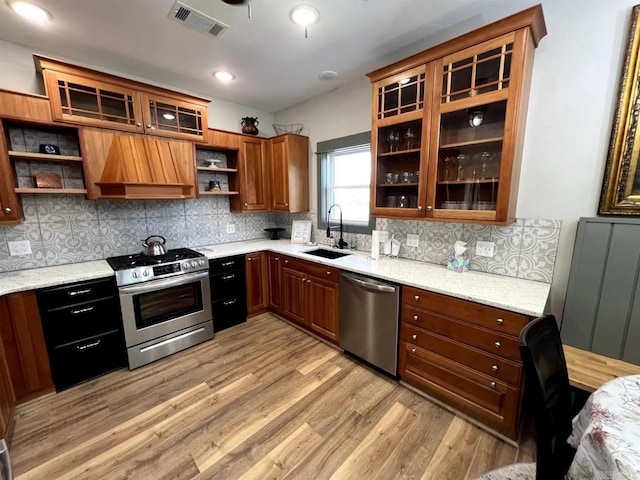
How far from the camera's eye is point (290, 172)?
3391 mm

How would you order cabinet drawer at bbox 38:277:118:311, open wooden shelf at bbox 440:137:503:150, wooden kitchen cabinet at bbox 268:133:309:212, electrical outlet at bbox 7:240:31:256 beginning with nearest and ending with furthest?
open wooden shelf at bbox 440:137:503:150
cabinet drawer at bbox 38:277:118:311
electrical outlet at bbox 7:240:31:256
wooden kitchen cabinet at bbox 268:133:309:212

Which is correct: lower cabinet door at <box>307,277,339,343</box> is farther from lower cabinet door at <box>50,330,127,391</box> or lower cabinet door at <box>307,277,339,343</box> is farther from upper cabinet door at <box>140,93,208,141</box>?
upper cabinet door at <box>140,93,208,141</box>

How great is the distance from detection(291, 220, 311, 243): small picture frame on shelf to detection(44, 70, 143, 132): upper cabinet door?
6.54 feet

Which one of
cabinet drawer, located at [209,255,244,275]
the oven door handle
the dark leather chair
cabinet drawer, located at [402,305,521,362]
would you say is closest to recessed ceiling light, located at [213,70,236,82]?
cabinet drawer, located at [209,255,244,275]

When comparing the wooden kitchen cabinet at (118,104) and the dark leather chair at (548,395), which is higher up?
the wooden kitchen cabinet at (118,104)

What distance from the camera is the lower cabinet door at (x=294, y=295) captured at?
293cm

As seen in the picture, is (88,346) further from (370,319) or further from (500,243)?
(500,243)

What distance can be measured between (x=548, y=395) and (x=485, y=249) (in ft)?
4.37

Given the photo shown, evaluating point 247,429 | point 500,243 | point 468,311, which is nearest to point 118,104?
point 247,429

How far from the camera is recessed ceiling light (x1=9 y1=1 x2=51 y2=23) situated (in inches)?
67.5

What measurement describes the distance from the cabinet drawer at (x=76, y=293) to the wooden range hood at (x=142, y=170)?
77 centimetres

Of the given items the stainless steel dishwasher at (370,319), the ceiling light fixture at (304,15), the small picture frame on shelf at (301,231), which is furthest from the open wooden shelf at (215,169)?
the stainless steel dishwasher at (370,319)

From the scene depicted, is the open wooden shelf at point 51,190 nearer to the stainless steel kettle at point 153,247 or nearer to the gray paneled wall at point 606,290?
the stainless steel kettle at point 153,247

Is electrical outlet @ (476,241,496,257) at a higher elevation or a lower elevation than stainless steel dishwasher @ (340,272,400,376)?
higher
